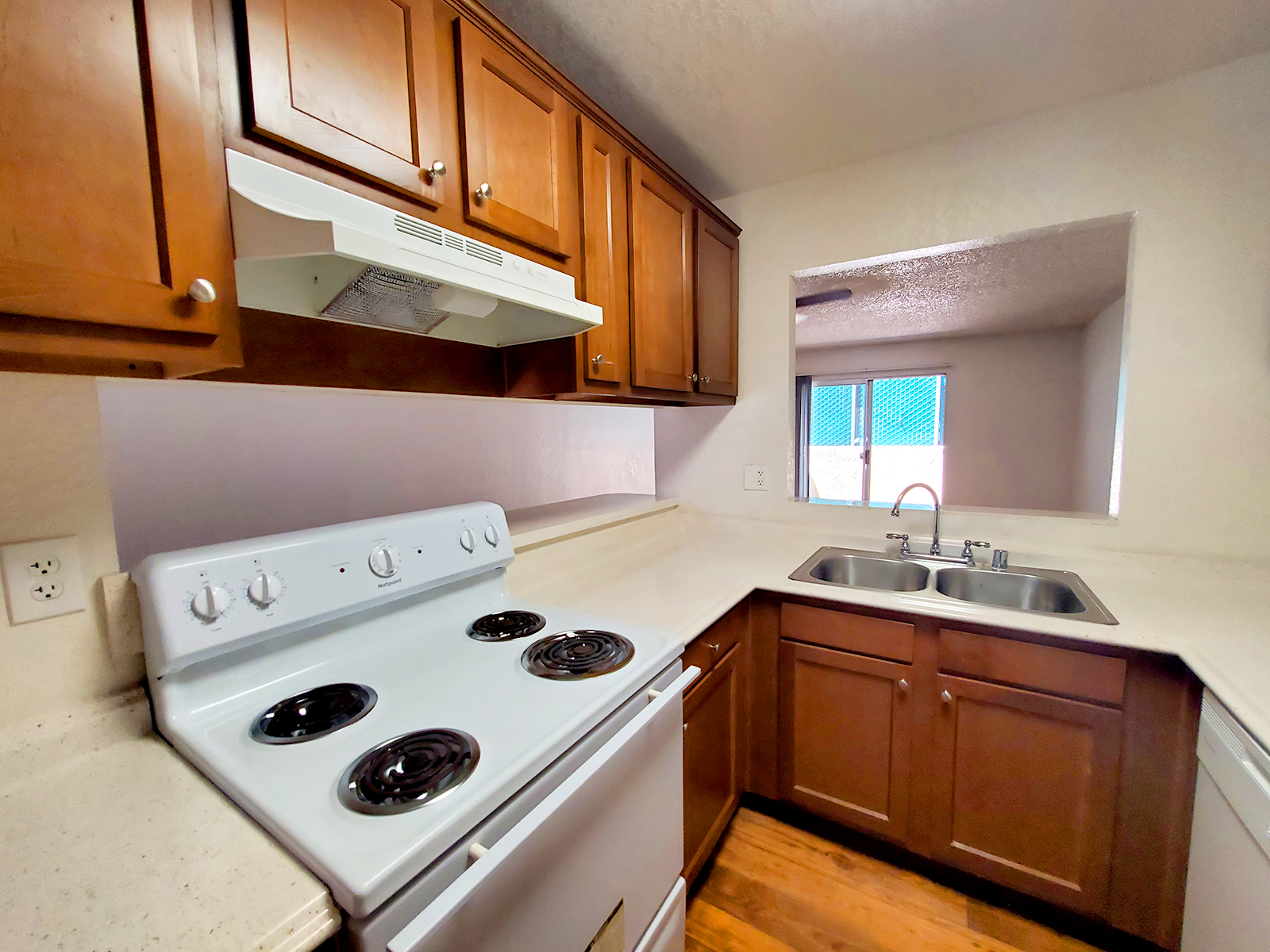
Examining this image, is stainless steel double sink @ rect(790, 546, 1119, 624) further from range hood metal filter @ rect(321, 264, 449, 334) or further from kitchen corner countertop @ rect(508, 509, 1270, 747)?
range hood metal filter @ rect(321, 264, 449, 334)

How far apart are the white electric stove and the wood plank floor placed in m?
0.38

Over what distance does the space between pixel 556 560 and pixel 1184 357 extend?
1981mm

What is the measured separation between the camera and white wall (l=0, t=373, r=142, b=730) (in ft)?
2.31

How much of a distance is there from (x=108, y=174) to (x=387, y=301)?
0.41m

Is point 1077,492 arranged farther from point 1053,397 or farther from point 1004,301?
point 1004,301

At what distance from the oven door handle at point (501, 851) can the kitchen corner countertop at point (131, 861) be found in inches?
3.1

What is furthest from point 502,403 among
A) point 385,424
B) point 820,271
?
point 820,271

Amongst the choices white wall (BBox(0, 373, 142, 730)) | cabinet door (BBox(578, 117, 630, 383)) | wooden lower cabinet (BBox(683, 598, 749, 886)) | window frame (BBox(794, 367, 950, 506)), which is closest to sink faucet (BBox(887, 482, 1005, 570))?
wooden lower cabinet (BBox(683, 598, 749, 886))

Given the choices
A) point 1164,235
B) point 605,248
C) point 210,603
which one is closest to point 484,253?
point 605,248

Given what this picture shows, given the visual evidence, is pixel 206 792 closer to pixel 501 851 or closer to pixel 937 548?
pixel 501 851

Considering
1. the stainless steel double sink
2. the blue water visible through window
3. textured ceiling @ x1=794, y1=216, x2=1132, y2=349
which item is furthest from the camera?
the blue water visible through window

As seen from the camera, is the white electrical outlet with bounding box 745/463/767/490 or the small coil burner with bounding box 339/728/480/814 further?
the white electrical outlet with bounding box 745/463/767/490

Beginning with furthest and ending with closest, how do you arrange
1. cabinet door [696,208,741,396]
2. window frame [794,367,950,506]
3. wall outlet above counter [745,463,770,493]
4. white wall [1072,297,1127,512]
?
window frame [794,367,950,506], white wall [1072,297,1127,512], wall outlet above counter [745,463,770,493], cabinet door [696,208,741,396]

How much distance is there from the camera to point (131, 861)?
0.54 meters
